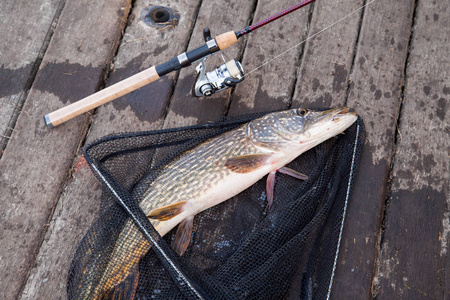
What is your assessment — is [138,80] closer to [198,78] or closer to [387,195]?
[198,78]

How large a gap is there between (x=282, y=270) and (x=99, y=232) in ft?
3.53

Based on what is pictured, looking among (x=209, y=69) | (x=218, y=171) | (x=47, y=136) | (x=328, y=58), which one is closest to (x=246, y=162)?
(x=218, y=171)

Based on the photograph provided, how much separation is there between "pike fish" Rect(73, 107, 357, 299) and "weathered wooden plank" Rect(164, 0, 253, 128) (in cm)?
35

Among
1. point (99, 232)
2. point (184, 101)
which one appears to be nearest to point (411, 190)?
point (184, 101)

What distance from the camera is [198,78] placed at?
2650 mm

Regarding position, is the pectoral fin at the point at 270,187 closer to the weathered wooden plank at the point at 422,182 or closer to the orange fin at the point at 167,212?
the orange fin at the point at 167,212

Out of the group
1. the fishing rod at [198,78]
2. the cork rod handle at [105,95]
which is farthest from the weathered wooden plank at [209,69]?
the cork rod handle at [105,95]

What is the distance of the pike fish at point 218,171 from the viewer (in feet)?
7.33

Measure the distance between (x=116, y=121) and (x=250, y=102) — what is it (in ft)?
3.25

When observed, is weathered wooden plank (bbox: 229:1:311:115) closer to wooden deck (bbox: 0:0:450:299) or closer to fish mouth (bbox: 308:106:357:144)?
wooden deck (bbox: 0:0:450:299)

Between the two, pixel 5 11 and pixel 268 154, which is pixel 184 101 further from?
pixel 5 11

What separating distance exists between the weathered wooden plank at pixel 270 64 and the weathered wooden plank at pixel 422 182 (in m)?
0.85

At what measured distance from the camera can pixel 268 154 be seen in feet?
8.37

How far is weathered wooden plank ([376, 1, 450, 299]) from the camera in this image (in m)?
2.38
